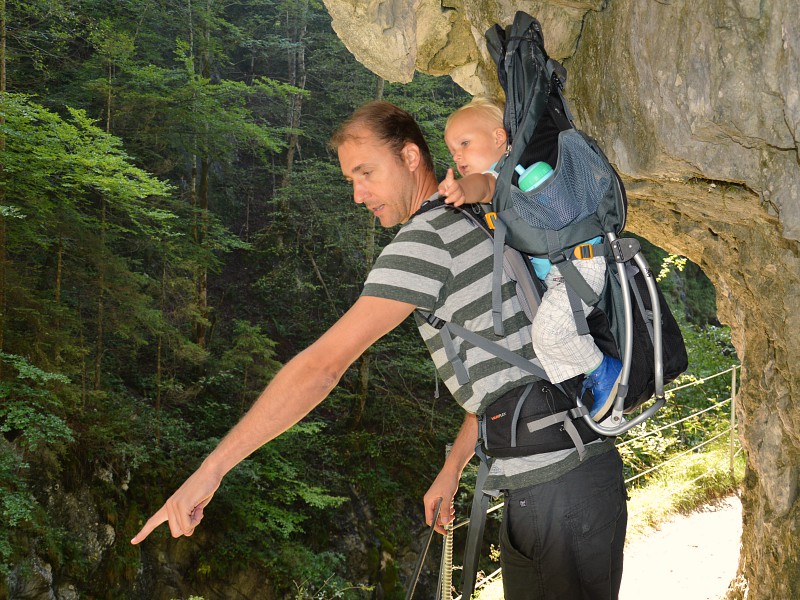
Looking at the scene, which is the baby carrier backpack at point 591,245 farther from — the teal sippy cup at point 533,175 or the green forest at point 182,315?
the green forest at point 182,315

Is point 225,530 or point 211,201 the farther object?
point 211,201

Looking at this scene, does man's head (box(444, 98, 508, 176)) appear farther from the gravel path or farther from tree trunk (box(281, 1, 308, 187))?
tree trunk (box(281, 1, 308, 187))

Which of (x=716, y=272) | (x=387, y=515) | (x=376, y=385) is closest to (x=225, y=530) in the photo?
(x=387, y=515)

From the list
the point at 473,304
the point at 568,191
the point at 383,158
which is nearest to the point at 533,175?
the point at 568,191

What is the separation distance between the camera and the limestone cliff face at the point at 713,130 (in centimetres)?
227

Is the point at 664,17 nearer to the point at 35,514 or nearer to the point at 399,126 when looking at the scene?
the point at 399,126

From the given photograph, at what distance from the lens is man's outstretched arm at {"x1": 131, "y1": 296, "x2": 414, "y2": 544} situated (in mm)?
1490

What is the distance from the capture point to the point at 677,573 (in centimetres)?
519

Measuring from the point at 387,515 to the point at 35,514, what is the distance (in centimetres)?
562

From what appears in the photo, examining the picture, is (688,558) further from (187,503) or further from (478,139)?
(187,503)

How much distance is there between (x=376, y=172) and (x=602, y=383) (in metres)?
0.84

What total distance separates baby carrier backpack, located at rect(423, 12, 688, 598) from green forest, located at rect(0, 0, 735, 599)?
4.47 meters

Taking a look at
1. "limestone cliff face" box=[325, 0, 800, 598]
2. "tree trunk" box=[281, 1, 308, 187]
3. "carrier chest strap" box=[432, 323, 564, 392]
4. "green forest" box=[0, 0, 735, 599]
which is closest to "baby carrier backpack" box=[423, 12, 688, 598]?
"carrier chest strap" box=[432, 323, 564, 392]

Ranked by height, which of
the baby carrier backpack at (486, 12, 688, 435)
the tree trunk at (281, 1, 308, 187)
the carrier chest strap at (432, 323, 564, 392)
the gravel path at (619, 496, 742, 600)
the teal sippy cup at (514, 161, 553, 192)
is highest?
the tree trunk at (281, 1, 308, 187)
